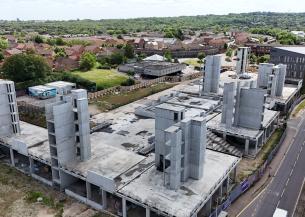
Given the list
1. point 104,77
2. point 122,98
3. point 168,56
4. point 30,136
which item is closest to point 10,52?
point 104,77

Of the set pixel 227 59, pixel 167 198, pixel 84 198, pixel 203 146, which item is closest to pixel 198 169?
pixel 203 146

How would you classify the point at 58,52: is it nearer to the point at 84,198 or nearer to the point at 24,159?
the point at 24,159

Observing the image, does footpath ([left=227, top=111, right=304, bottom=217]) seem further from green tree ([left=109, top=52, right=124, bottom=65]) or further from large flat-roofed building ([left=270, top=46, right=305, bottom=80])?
green tree ([left=109, top=52, right=124, bottom=65])

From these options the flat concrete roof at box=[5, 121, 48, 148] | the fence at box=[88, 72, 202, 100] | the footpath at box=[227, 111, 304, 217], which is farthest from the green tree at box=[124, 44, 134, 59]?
the footpath at box=[227, 111, 304, 217]

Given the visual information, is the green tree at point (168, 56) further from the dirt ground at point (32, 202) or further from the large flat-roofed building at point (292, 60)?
the dirt ground at point (32, 202)

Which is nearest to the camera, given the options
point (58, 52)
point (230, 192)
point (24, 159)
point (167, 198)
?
point (167, 198)

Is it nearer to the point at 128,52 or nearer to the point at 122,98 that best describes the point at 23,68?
the point at 122,98
